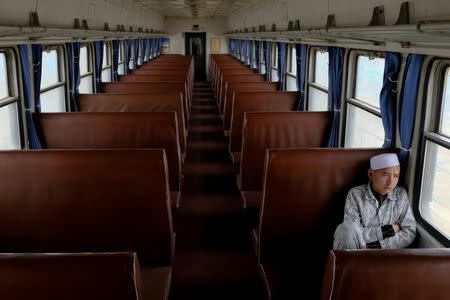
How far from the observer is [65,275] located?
1.74 metres

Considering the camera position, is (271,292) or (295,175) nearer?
(271,292)

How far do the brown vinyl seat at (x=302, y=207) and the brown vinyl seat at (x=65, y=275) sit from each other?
1.72 m

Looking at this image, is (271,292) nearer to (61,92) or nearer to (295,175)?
(295,175)

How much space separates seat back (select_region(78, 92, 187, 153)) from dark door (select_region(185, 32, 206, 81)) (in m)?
17.1

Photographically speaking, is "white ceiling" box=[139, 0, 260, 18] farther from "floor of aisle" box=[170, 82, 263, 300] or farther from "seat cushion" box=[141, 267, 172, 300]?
"seat cushion" box=[141, 267, 172, 300]

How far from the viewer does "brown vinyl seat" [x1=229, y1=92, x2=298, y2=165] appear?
6.34 meters

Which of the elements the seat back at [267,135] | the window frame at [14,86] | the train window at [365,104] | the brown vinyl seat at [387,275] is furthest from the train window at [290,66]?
the brown vinyl seat at [387,275]

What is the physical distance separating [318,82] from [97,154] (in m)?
4.84

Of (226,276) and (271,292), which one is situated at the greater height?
(271,292)

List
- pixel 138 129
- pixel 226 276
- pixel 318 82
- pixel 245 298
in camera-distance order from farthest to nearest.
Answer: pixel 318 82 < pixel 138 129 < pixel 226 276 < pixel 245 298

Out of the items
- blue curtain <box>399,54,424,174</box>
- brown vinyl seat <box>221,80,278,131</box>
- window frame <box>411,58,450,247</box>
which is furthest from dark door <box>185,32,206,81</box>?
window frame <box>411,58,450,247</box>

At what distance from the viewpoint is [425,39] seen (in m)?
2.87

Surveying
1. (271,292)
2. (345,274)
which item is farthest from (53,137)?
(345,274)

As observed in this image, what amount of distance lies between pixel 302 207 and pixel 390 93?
1.34 meters
